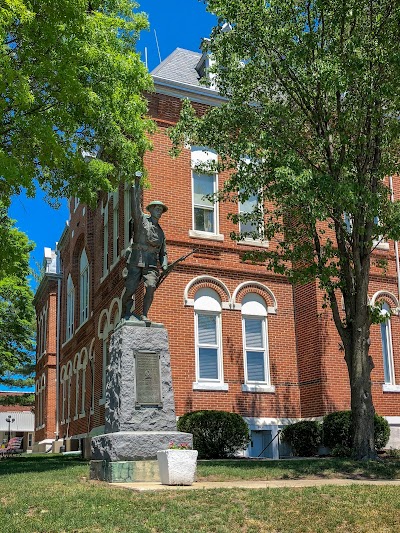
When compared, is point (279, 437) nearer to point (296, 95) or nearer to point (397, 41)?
point (296, 95)

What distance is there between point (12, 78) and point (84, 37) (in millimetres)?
2811

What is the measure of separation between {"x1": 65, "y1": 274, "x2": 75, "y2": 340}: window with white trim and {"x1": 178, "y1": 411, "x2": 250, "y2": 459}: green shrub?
14.7 metres

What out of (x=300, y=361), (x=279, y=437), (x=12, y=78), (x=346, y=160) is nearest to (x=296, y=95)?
(x=346, y=160)

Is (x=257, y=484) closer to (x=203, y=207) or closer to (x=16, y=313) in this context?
(x=203, y=207)

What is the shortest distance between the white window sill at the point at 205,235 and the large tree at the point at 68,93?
3.11 metres

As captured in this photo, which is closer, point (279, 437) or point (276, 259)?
point (276, 259)

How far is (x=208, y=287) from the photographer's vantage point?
64.6ft

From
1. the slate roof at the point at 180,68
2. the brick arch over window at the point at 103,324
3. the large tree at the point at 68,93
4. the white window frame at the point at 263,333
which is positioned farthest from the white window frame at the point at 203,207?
the brick arch over window at the point at 103,324

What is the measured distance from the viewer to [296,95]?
15.3 metres

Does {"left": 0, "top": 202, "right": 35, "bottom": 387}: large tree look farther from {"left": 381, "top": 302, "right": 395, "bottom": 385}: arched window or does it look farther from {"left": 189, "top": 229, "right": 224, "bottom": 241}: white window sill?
{"left": 381, "top": 302, "right": 395, "bottom": 385}: arched window

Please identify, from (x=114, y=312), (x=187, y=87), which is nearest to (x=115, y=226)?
(x=114, y=312)

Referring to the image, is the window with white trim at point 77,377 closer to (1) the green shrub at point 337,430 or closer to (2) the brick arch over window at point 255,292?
(2) the brick arch over window at point 255,292

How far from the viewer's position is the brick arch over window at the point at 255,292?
65.8ft

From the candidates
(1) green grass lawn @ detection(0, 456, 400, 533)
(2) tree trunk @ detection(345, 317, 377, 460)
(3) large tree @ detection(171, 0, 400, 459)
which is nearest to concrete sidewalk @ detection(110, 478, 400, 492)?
(1) green grass lawn @ detection(0, 456, 400, 533)
